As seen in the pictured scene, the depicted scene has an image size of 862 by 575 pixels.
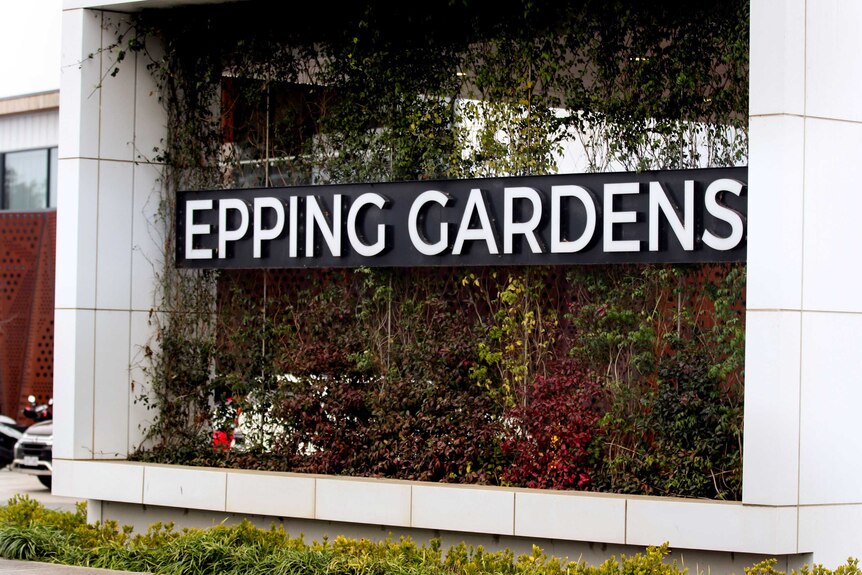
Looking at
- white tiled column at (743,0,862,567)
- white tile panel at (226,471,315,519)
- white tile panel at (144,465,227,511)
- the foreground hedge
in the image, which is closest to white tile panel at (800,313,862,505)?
white tiled column at (743,0,862,567)

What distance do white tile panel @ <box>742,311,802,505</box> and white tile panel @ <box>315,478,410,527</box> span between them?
114 inches

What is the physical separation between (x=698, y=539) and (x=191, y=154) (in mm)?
6445

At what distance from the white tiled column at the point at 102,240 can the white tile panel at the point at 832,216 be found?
6.45 meters

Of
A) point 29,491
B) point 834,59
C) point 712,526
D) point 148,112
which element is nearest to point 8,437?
point 29,491

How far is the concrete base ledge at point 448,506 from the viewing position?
923 centimetres

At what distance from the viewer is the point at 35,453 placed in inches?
746

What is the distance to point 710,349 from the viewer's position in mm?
10219

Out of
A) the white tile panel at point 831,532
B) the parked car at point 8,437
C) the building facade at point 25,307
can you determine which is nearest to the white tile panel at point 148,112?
the white tile panel at point 831,532

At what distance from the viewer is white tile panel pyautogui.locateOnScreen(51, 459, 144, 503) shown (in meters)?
11.9

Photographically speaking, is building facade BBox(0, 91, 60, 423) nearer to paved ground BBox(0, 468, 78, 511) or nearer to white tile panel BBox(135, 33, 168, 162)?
paved ground BBox(0, 468, 78, 511)

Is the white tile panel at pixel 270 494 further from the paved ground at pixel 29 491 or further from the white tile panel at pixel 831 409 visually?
the paved ground at pixel 29 491

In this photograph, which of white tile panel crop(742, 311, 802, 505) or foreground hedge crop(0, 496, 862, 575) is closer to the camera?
foreground hedge crop(0, 496, 862, 575)

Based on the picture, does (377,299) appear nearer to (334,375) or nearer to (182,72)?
(334,375)

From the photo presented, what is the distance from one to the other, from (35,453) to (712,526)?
1252cm
